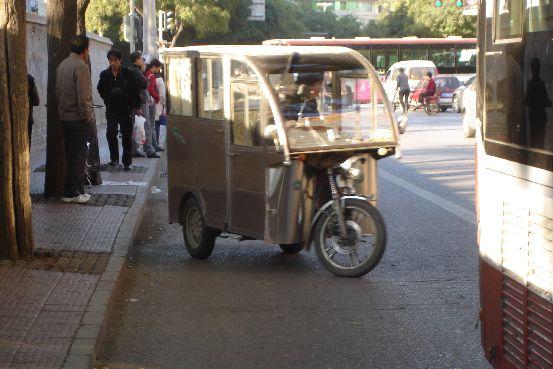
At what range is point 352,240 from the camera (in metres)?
8.95

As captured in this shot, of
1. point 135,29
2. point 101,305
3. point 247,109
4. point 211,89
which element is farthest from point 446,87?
point 101,305

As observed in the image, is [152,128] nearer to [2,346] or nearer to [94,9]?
[2,346]

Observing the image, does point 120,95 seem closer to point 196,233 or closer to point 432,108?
point 196,233

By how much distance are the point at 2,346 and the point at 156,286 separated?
2.71 metres

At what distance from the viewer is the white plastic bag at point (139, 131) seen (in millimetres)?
18547

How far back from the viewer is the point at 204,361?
663 centimetres

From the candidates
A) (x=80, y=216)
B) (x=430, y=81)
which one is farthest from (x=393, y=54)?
(x=80, y=216)

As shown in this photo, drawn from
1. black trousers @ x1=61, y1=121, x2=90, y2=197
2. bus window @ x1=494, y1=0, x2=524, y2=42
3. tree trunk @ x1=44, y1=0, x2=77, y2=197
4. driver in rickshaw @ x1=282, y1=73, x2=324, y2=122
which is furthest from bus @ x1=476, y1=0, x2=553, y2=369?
tree trunk @ x1=44, y1=0, x2=77, y2=197

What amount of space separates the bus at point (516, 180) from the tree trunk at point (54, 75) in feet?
29.3

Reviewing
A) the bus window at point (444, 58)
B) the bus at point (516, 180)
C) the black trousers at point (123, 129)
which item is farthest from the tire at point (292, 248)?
the bus window at point (444, 58)

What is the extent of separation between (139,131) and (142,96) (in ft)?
2.29

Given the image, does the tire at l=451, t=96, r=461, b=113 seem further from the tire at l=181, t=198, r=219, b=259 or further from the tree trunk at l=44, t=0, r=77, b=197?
the tire at l=181, t=198, r=219, b=259

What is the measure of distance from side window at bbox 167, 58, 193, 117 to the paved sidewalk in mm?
1372

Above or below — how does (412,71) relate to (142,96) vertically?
above
